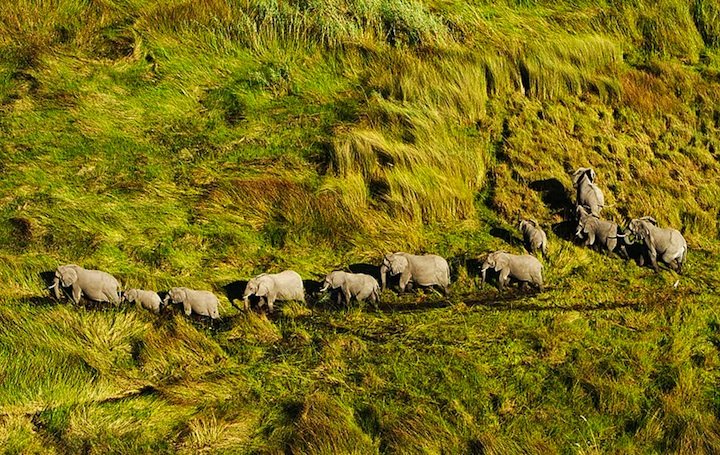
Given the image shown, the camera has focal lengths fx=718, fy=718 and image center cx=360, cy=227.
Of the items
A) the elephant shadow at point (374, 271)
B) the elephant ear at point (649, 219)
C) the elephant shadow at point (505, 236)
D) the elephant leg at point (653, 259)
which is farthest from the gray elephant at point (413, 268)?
the elephant ear at point (649, 219)

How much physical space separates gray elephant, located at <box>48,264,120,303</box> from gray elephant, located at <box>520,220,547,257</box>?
15.3ft

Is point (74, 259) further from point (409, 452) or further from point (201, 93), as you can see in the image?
point (409, 452)

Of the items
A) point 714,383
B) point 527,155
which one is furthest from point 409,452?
point 527,155

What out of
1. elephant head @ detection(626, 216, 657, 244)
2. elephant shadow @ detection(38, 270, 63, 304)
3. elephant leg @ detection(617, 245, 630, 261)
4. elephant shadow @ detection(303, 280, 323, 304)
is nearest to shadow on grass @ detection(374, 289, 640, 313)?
elephant shadow @ detection(303, 280, 323, 304)

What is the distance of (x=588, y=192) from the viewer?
8852 millimetres

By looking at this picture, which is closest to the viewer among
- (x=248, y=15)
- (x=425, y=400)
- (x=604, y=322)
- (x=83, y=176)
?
(x=425, y=400)

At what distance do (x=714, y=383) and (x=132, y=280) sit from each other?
589 centimetres

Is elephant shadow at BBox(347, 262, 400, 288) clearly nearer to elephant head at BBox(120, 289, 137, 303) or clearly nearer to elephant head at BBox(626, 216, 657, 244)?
elephant head at BBox(120, 289, 137, 303)

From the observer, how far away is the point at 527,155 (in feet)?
31.8

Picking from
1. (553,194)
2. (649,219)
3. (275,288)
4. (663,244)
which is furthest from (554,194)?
(275,288)

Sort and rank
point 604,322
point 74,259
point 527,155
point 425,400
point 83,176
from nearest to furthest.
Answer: point 425,400 → point 604,322 → point 74,259 → point 83,176 → point 527,155

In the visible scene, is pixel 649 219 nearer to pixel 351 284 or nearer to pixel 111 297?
pixel 351 284

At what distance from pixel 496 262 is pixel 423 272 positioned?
82 cm

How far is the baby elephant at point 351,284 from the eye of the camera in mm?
7562
